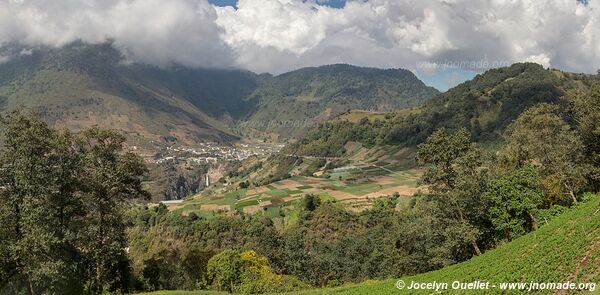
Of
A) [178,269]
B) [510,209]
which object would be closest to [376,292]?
[510,209]

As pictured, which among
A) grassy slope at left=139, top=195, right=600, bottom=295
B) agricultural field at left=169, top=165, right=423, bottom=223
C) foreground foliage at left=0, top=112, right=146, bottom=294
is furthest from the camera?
agricultural field at left=169, top=165, right=423, bottom=223

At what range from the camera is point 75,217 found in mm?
41000

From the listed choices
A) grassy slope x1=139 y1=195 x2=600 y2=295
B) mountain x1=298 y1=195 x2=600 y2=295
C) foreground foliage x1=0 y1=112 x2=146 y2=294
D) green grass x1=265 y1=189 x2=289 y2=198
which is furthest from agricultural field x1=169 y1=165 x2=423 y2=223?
grassy slope x1=139 y1=195 x2=600 y2=295

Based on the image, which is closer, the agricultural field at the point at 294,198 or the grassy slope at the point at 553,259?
the grassy slope at the point at 553,259

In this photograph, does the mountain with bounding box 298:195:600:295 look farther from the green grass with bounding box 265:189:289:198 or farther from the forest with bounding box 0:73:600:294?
the green grass with bounding box 265:189:289:198

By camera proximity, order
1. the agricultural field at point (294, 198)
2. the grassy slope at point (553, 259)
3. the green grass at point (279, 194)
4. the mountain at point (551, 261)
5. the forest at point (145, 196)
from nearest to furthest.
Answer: the mountain at point (551, 261), the grassy slope at point (553, 259), the forest at point (145, 196), the agricultural field at point (294, 198), the green grass at point (279, 194)

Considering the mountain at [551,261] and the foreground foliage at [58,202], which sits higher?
the foreground foliage at [58,202]

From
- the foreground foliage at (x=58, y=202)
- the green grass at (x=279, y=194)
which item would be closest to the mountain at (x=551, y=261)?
the foreground foliage at (x=58, y=202)

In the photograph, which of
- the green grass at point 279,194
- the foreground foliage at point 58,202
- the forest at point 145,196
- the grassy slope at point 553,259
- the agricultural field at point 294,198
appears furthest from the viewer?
the green grass at point 279,194

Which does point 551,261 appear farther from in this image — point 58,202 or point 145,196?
point 58,202

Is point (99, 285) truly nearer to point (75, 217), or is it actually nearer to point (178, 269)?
point (75, 217)

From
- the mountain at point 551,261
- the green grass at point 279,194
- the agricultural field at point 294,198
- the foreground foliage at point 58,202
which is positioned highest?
the foreground foliage at point 58,202

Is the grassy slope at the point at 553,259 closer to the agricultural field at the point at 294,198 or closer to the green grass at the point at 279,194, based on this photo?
the agricultural field at the point at 294,198

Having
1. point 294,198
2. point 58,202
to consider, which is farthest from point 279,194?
point 58,202
